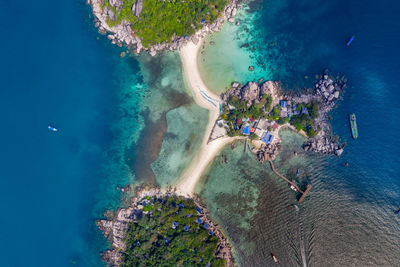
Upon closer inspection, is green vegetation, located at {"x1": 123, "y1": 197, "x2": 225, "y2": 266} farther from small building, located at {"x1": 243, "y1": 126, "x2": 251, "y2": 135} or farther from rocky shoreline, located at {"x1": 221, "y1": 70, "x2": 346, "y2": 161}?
rocky shoreline, located at {"x1": 221, "y1": 70, "x2": 346, "y2": 161}

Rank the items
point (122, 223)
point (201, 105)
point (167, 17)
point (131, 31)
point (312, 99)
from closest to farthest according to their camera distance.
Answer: point (167, 17), point (312, 99), point (131, 31), point (201, 105), point (122, 223)

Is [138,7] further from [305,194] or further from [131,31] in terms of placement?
[305,194]

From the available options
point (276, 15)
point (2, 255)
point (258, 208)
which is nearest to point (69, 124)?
point (2, 255)

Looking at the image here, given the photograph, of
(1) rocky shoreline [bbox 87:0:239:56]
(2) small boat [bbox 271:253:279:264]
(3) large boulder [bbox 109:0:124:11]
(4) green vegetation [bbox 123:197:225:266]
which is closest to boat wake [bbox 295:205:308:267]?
(2) small boat [bbox 271:253:279:264]

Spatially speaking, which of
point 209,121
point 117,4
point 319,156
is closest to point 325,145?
point 319,156

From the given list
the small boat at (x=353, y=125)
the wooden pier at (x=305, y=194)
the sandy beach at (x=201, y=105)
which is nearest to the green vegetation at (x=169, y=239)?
the sandy beach at (x=201, y=105)

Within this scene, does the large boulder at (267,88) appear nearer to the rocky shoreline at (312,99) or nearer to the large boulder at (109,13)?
the rocky shoreline at (312,99)
